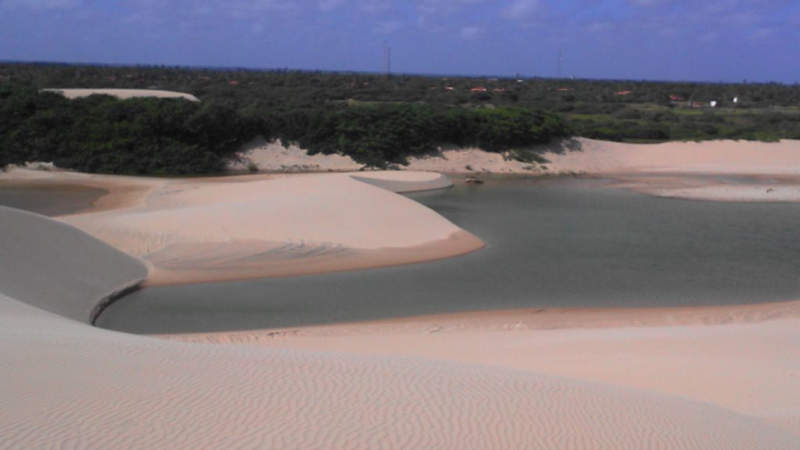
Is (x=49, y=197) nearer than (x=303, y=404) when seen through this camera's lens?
No

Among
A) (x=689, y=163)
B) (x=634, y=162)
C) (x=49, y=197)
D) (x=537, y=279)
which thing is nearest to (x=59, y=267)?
(x=537, y=279)

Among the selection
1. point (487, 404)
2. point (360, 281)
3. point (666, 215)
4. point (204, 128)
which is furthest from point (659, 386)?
point (204, 128)

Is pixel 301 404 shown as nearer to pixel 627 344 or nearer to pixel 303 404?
pixel 303 404

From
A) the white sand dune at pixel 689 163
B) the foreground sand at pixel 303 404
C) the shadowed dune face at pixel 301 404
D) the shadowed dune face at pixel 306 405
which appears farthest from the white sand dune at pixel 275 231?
the white sand dune at pixel 689 163

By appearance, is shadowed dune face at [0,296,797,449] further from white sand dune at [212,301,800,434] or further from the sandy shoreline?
white sand dune at [212,301,800,434]

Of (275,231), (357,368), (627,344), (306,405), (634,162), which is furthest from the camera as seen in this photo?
(634,162)

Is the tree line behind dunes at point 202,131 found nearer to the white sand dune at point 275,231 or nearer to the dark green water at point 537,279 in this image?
the white sand dune at point 275,231

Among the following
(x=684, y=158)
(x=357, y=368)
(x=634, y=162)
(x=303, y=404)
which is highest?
(x=303, y=404)
